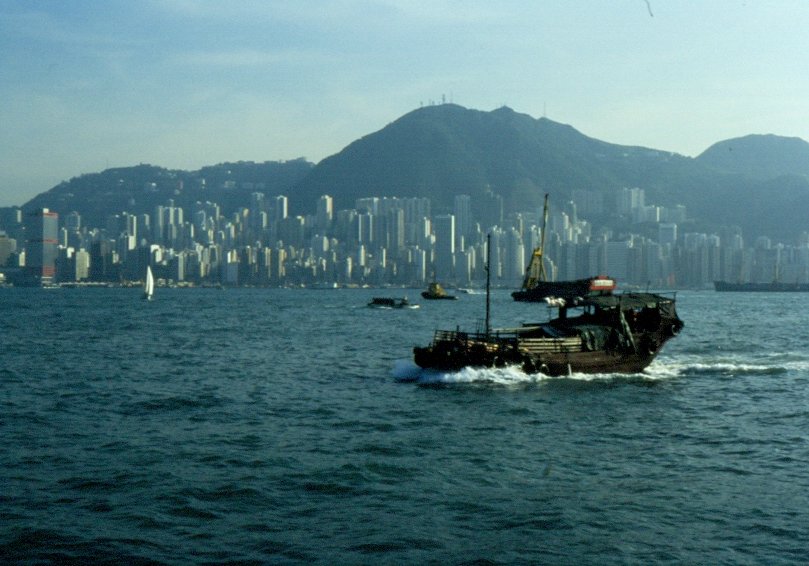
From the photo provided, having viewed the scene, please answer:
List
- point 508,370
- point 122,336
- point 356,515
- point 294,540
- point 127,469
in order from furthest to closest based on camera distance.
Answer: point 122,336
point 508,370
point 127,469
point 356,515
point 294,540

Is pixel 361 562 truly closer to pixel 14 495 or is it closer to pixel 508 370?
pixel 14 495

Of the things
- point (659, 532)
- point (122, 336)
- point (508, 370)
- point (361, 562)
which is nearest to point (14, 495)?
point (361, 562)

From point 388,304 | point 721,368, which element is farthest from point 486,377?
point 388,304

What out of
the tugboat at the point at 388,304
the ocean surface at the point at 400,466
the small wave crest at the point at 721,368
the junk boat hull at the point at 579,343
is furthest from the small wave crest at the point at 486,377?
the tugboat at the point at 388,304

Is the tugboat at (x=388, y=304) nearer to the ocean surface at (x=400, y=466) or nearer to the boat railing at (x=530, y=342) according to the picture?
the ocean surface at (x=400, y=466)

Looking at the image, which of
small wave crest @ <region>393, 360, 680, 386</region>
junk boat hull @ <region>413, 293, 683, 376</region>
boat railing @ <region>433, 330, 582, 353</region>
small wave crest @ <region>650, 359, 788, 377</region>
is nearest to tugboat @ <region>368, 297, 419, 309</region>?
small wave crest @ <region>650, 359, 788, 377</region>

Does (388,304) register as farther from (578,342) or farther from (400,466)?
(400,466)

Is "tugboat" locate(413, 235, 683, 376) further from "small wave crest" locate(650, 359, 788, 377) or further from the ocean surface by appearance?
"small wave crest" locate(650, 359, 788, 377)
